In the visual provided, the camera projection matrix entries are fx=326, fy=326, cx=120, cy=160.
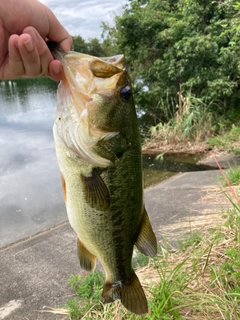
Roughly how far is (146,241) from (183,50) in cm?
1127

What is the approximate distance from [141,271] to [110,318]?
2.26 ft

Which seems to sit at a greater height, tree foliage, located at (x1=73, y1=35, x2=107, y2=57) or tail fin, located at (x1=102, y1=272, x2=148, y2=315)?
tree foliage, located at (x1=73, y1=35, x2=107, y2=57)

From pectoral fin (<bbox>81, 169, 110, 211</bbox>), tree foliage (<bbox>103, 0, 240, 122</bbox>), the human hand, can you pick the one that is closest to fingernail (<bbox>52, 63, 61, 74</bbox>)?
the human hand

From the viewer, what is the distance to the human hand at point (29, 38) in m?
1.51

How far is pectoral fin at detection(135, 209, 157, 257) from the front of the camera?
180cm

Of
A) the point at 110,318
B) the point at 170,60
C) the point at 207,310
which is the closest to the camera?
the point at 207,310

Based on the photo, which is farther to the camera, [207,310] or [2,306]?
[2,306]

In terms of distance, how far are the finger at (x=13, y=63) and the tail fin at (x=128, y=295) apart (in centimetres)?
129

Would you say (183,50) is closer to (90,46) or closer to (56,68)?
(56,68)

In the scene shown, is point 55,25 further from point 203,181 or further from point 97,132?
point 203,181

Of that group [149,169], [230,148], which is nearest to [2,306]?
[149,169]

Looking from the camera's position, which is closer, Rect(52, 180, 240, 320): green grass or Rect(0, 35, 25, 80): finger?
Rect(0, 35, 25, 80): finger

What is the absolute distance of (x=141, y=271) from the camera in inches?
128

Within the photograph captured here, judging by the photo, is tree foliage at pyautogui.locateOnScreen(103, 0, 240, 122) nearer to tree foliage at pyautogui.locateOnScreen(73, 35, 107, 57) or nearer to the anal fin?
the anal fin
